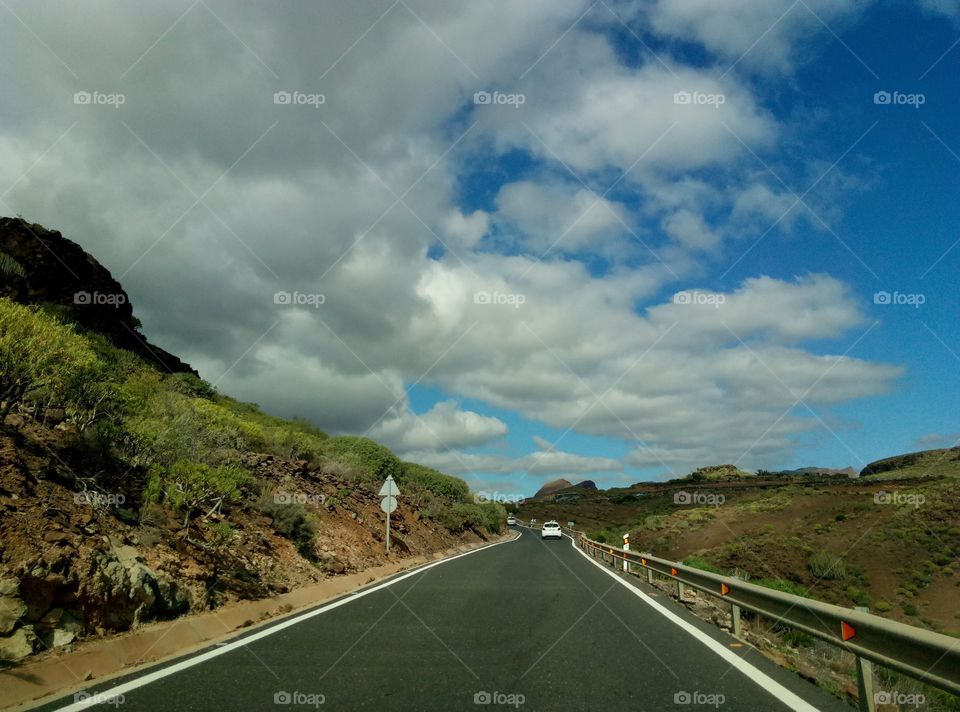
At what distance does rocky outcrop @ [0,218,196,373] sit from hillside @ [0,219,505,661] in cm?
1255

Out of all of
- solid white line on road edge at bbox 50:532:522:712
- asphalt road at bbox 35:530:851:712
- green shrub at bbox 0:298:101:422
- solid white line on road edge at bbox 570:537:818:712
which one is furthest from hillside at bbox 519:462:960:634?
green shrub at bbox 0:298:101:422

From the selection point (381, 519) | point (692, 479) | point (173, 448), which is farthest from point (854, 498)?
point (692, 479)

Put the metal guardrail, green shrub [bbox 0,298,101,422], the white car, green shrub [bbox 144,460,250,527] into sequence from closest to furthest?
the metal guardrail
green shrub [bbox 0,298,101,422]
green shrub [bbox 144,460,250,527]
the white car

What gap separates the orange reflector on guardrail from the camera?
5.40m

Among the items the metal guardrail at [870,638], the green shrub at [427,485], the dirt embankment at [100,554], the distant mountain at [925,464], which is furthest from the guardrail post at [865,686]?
the distant mountain at [925,464]

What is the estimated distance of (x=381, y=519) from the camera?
28.3 meters

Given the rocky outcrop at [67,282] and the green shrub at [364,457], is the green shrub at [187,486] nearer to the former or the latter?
the green shrub at [364,457]

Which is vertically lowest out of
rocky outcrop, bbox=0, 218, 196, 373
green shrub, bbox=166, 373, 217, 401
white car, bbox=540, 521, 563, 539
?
white car, bbox=540, 521, 563, 539

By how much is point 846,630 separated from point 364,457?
35.2 meters

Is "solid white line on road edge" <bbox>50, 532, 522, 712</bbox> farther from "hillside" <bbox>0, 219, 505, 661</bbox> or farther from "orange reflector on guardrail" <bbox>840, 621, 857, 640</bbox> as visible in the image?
"orange reflector on guardrail" <bbox>840, 621, 857, 640</bbox>

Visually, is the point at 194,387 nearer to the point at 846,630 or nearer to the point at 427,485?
the point at 427,485

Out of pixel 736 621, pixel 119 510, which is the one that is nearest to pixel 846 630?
pixel 736 621

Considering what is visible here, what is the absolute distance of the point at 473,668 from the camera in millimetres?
6602

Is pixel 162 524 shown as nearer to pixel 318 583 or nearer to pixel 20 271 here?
pixel 318 583
